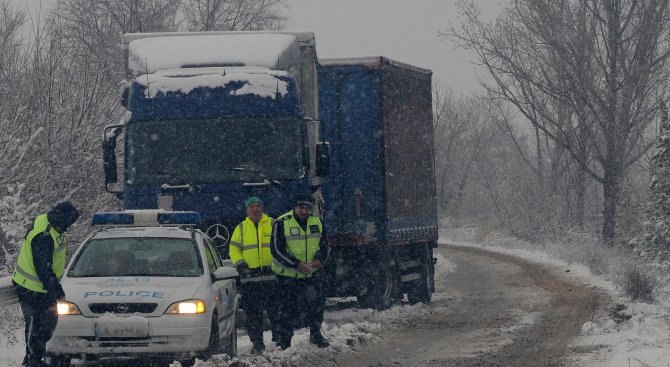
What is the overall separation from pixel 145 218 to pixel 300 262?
6.38ft

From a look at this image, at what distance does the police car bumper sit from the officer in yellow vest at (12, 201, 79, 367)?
6.1 inches

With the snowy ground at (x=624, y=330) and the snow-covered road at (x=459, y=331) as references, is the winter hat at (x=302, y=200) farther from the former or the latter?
the snowy ground at (x=624, y=330)

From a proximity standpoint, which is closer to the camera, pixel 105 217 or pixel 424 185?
A: pixel 105 217

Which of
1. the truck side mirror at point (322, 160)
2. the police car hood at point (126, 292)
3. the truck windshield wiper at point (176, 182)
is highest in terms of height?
the truck side mirror at point (322, 160)

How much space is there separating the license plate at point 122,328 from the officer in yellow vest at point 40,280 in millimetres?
428

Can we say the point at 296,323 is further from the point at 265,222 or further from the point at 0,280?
the point at 0,280

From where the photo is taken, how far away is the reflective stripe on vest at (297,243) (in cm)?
1220

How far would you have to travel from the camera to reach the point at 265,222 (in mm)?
12266

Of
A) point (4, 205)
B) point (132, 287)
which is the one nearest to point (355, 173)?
point (4, 205)

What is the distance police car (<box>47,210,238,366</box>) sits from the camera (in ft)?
31.9

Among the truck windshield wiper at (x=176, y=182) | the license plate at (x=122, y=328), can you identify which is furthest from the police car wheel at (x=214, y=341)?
the truck windshield wiper at (x=176, y=182)

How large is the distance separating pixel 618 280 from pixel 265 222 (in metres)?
10.5

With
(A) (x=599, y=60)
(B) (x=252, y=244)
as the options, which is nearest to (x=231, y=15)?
(A) (x=599, y=60)

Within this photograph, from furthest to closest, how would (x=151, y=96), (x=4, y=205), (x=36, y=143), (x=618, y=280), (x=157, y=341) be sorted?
(x=618, y=280)
(x=36, y=143)
(x=4, y=205)
(x=151, y=96)
(x=157, y=341)
